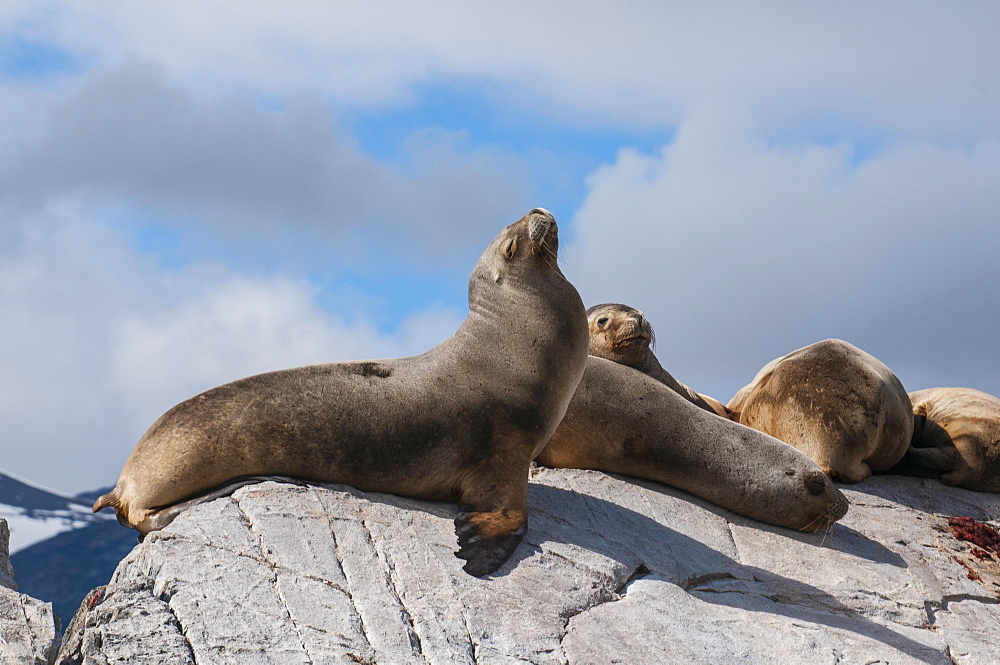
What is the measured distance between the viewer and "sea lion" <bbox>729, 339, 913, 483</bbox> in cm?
953

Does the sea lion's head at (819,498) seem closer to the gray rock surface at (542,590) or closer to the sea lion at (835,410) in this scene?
the gray rock surface at (542,590)

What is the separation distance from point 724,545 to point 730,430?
1.26 meters

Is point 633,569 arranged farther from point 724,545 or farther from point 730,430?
point 730,430

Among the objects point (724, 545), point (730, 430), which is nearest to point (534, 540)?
point (724, 545)

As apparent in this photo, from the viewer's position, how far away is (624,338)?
8953 millimetres


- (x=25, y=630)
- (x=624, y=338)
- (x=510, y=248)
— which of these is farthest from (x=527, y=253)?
(x=25, y=630)

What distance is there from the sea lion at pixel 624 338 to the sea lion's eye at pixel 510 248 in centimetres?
183

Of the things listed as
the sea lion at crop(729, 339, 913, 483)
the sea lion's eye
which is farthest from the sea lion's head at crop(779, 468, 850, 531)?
the sea lion's eye

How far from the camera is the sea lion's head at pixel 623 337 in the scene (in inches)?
352

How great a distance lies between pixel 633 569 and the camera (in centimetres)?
634

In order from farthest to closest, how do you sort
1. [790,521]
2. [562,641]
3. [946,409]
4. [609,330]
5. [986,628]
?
[946,409]
[609,330]
[790,521]
[986,628]
[562,641]

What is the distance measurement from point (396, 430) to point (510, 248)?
160 cm

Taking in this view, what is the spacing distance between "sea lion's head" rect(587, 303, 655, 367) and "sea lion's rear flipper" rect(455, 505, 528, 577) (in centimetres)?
297

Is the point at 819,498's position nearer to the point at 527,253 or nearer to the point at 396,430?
the point at 527,253
